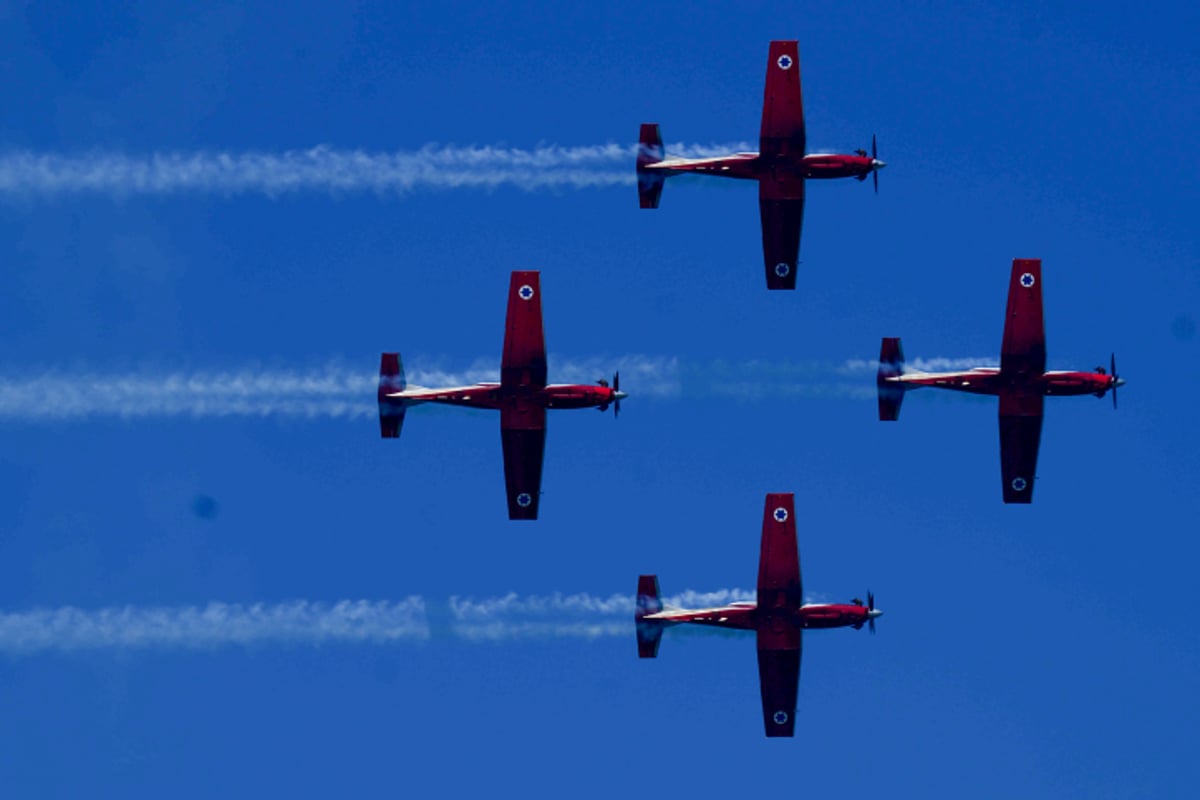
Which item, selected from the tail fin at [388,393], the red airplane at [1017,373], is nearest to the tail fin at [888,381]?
the red airplane at [1017,373]

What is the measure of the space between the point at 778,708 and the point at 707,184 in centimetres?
1909

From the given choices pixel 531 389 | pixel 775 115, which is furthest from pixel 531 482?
pixel 775 115

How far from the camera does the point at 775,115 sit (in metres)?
162

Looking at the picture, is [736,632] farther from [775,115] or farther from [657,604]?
[775,115]

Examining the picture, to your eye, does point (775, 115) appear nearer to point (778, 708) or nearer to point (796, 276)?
point (796, 276)

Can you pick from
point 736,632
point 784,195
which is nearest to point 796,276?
point 784,195

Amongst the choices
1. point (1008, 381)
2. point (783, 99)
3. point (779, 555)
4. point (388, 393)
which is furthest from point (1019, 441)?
point (388, 393)

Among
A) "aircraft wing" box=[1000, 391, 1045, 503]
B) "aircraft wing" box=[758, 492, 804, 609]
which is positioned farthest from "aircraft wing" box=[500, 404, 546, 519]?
"aircraft wing" box=[1000, 391, 1045, 503]

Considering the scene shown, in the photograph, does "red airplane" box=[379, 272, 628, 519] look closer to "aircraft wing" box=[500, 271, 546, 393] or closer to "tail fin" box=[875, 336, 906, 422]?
"aircraft wing" box=[500, 271, 546, 393]

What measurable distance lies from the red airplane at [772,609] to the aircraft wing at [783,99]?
42.4 ft

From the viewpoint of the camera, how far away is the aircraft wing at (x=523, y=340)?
160m

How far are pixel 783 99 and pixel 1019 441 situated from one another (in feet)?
49.8

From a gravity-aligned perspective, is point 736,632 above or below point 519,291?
below

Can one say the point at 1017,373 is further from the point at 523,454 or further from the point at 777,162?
the point at 523,454
